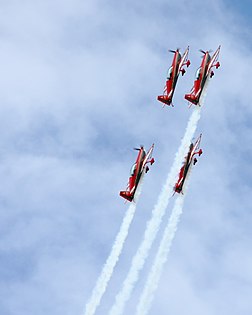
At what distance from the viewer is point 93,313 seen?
197 meters

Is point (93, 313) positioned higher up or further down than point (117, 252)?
further down

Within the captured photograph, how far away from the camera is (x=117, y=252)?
19988 centimetres

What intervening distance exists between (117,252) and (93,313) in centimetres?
1330

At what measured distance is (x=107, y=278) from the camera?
199 meters

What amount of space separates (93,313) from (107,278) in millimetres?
7671

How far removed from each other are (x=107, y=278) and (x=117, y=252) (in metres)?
5.68
